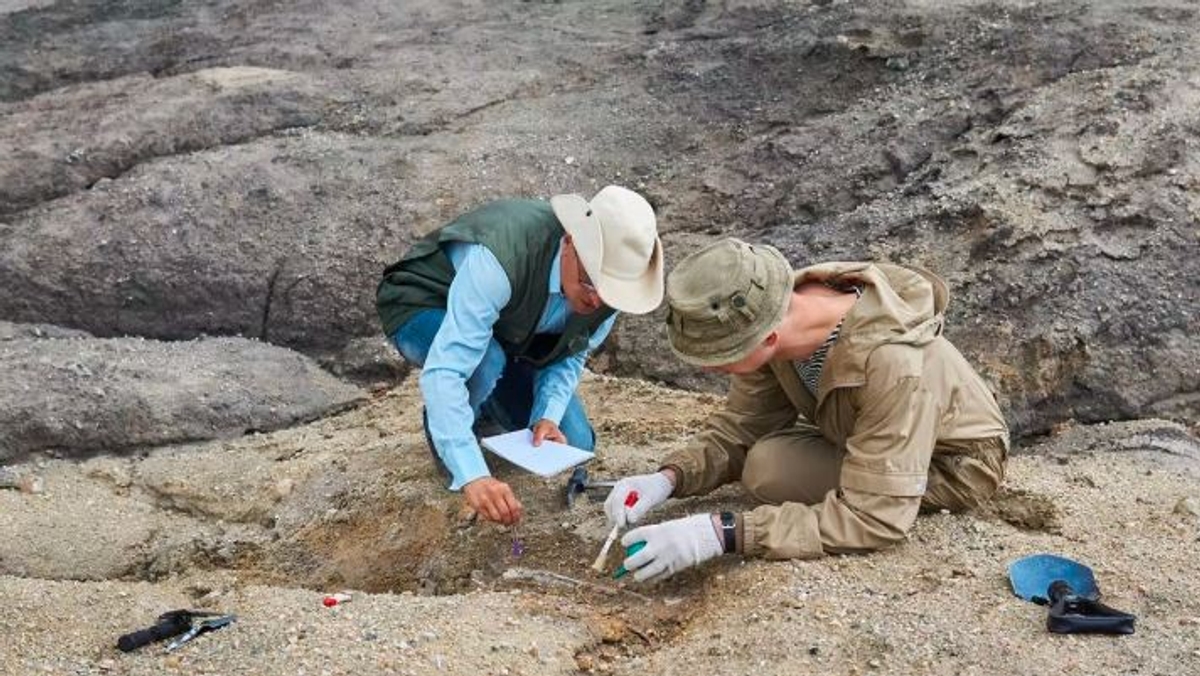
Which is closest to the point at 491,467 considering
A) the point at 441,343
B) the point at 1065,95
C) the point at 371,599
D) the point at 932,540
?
the point at 441,343

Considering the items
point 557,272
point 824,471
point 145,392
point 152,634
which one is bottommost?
point 145,392

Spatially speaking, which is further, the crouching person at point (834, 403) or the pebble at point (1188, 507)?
the pebble at point (1188, 507)

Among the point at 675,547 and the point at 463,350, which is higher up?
the point at 463,350

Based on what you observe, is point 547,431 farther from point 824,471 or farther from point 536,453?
point 824,471

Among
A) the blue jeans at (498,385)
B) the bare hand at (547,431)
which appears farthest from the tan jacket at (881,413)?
the blue jeans at (498,385)

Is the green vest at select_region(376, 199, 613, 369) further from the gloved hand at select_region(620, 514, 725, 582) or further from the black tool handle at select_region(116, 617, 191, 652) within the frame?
the black tool handle at select_region(116, 617, 191, 652)

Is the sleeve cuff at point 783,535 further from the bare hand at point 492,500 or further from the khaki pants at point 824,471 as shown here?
the bare hand at point 492,500

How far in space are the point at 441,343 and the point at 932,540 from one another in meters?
1.36

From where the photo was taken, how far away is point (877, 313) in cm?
299

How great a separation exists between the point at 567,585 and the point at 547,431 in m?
0.65

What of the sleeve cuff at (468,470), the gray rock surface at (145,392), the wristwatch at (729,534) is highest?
the sleeve cuff at (468,470)

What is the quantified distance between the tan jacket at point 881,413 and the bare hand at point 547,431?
2.77 ft

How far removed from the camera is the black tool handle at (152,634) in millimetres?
2990

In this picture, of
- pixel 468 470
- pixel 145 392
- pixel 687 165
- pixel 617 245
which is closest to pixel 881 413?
pixel 617 245
